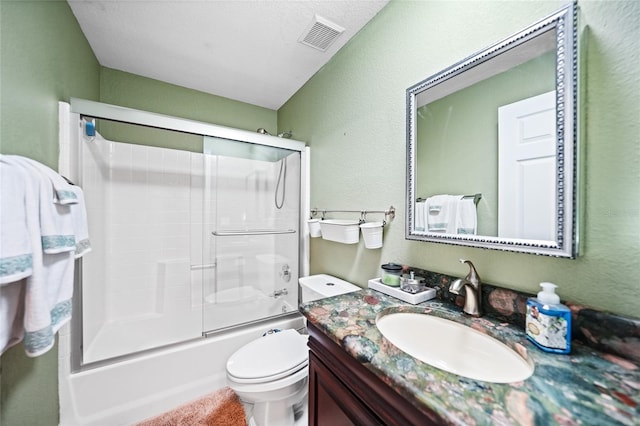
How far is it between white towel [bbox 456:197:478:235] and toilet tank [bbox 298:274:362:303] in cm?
73

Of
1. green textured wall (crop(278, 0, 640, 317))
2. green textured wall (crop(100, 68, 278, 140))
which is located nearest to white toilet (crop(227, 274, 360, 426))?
green textured wall (crop(278, 0, 640, 317))

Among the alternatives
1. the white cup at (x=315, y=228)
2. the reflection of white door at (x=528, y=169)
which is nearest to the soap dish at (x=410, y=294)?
the reflection of white door at (x=528, y=169)

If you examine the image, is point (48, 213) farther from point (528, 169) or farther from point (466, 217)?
point (528, 169)

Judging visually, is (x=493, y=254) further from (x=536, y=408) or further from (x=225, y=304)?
(x=225, y=304)

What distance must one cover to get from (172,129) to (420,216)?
1.59m

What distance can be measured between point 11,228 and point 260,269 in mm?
1597

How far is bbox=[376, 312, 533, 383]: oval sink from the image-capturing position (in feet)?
2.16

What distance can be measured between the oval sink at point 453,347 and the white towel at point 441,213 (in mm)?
353

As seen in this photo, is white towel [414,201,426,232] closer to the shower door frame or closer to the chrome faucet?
the chrome faucet

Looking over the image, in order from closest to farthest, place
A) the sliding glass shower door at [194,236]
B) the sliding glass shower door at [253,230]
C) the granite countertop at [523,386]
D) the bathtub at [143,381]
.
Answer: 1. the granite countertop at [523,386]
2. the bathtub at [143,381]
3. the sliding glass shower door at [194,236]
4. the sliding glass shower door at [253,230]

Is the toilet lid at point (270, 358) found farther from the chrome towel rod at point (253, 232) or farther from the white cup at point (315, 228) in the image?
the chrome towel rod at point (253, 232)

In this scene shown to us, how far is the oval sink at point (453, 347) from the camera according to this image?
66 cm

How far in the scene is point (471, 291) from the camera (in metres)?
0.83

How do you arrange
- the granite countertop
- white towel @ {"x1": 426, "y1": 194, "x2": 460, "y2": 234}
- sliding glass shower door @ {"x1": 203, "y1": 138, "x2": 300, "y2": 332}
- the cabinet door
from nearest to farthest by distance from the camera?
the granite countertop < the cabinet door < white towel @ {"x1": 426, "y1": 194, "x2": 460, "y2": 234} < sliding glass shower door @ {"x1": 203, "y1": 138, "x2": 300, "y2": 332}
